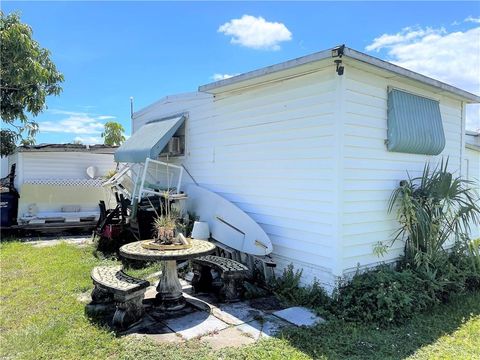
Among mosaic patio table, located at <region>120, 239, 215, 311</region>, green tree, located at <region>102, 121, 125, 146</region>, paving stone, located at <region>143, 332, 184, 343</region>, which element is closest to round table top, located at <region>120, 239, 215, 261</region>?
mosaic patio table, located at <region>120, 239, 215, 311</region>

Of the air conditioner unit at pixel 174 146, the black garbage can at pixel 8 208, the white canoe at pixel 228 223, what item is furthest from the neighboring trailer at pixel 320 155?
the black garbage can at pixel 8 208

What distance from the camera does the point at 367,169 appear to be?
5.15 meters

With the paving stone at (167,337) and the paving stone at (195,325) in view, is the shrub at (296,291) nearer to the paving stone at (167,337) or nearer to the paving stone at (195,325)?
the paving stone at (195,325)

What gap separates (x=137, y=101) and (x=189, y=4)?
14.5 ft

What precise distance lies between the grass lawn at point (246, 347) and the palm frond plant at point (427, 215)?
823mm

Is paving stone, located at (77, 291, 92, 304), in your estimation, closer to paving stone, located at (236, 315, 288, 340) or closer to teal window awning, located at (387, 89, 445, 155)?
paving stone, located at (236, 315, 288, 340)

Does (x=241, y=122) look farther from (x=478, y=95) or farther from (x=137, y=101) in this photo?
(x=137, y=101)

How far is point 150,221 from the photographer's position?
7.35 meters

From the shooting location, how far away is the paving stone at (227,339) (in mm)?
3641

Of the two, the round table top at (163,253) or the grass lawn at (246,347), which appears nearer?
the grass lawn at (246,347)

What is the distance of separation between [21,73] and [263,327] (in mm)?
5623

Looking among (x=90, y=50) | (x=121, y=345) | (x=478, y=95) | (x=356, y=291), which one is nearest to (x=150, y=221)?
(x=121, y=345)

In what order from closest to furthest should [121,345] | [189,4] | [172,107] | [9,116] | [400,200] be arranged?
[121,345], [400,200], [9,116], [189,4], [172,107]

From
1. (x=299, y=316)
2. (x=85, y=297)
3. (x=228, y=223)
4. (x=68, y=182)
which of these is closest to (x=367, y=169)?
(x=299, y=316)
